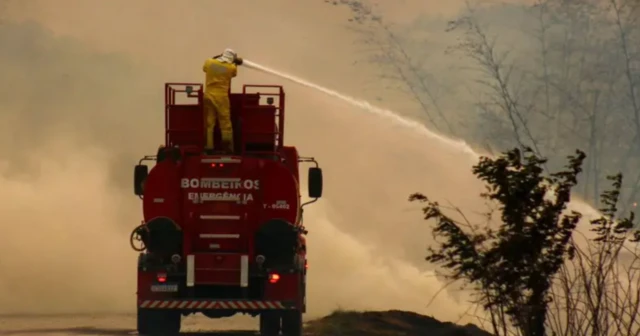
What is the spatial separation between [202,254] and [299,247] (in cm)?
176

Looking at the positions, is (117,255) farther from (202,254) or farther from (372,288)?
(202,254)

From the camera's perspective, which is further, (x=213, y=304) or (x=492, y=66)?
(x=492, y=66)

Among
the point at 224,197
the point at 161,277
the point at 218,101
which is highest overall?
the point at 218,101

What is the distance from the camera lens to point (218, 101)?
2831 cm

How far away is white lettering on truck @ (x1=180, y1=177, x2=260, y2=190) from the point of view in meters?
27.8

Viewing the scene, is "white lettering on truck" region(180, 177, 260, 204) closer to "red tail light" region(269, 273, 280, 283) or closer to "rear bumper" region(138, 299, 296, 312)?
"red tail light" region(269, 273, 280, 283)

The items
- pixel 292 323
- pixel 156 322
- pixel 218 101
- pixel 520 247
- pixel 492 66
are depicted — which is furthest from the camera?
pixel 492 66

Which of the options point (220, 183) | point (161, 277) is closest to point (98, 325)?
point (161, 277)

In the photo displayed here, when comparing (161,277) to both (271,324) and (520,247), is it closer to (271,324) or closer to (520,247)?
(271,324)

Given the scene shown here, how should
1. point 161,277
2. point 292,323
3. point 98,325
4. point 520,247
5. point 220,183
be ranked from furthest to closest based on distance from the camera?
point 98,325
point 292,323
point 220,183
point 161,277
point 520,247

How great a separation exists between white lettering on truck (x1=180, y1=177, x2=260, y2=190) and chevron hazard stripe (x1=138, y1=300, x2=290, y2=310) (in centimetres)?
191

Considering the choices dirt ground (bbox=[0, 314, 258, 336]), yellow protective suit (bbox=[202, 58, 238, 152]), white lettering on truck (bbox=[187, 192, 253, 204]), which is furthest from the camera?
dirt ground (bbox=[0, 314, 258, 336])

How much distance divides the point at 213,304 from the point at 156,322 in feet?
4.88

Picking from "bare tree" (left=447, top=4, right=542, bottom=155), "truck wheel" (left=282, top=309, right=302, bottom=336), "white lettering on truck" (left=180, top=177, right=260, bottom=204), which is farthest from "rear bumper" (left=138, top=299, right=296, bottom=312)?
"bare tree" (left=447, top=4, right=542, bottom=155)
